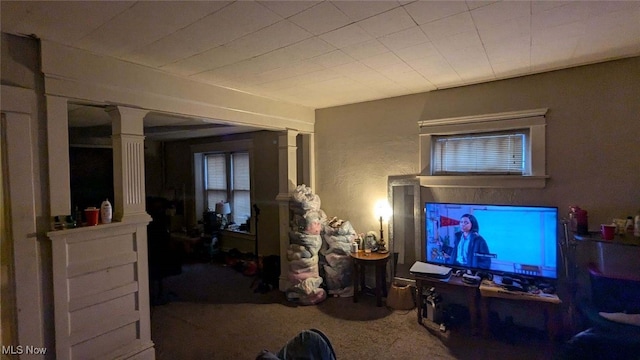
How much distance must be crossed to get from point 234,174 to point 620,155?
5.14m

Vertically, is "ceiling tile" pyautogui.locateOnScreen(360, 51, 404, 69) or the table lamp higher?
"ceiling tile" pyautogui.locateOnScreen(360, 51, 404, 69)

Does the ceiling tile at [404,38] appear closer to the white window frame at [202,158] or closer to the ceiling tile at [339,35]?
the ceiling tile at [339,35]

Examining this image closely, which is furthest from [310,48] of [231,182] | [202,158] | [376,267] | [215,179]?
[202,158]

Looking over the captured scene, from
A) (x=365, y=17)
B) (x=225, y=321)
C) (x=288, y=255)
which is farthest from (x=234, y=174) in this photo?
(x=365, y=17)

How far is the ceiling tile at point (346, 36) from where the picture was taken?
2059mm

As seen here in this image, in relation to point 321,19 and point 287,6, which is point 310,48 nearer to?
point 321,19

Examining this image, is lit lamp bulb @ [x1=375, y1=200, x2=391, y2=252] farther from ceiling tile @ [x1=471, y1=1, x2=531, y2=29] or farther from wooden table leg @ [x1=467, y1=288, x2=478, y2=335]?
ceiling tile @ [x1=471, y1=1, x2=531, y2=29]

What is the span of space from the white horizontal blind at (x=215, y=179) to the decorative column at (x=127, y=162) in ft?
11.6

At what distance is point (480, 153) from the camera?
338cm

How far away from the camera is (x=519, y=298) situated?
2734 millimetres

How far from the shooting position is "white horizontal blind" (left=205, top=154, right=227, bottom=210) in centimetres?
624

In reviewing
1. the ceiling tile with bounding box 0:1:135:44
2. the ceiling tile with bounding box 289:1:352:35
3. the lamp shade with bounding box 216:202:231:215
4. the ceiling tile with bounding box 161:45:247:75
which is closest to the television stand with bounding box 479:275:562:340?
the ceiling tile with bounding box 289:1:352:35

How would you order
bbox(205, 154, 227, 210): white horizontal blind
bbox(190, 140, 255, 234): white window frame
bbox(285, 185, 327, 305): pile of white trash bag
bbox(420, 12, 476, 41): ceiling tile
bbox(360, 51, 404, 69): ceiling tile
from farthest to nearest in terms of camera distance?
1. bbox(205, 154, 227, 210): white horizontal blind
2. bbox(190, 140, 255, 234): white window frame
3. bbox(285, 185, 327, 305): pile of white trash bag
4. bbox(360, 51, 404, 69): ceiling tile
5. bbox(420, 12, 476, 41): ceiling tile

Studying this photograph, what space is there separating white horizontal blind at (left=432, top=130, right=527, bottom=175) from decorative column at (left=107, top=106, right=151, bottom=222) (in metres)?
2.81
